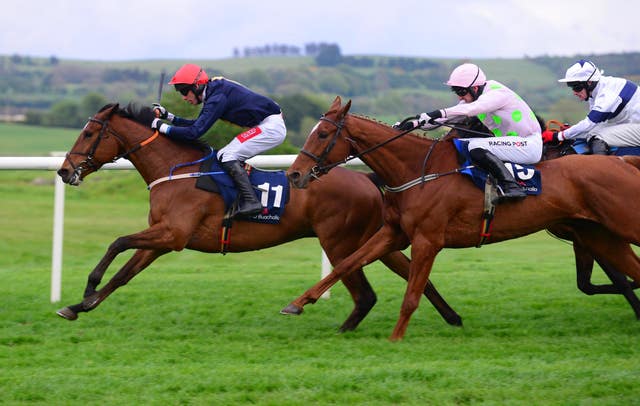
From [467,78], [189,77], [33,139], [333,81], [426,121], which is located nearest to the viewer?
[426,121]

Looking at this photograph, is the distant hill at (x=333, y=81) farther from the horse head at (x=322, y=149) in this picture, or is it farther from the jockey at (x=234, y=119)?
the horse head at (x=322, y=149)

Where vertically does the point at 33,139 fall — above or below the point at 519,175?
below

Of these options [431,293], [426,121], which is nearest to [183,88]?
[426,121]

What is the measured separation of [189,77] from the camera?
7.19 meters

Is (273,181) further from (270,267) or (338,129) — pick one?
(270,267)

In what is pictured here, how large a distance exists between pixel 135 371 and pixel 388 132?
255 cm

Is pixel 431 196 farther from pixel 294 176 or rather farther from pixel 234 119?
pixel 234 119

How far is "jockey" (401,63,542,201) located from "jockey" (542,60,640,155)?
0.47 m

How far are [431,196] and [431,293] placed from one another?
89 cm

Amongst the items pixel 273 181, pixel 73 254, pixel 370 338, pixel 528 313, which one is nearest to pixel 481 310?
pixel 528 313

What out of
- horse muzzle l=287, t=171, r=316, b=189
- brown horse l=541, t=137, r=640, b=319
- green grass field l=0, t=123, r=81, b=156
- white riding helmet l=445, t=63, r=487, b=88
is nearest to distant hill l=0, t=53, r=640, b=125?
green grass field l=0, t=123, r=81, b=156

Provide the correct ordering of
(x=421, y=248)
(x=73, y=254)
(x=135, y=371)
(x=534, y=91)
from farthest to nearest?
(x=534, y=91) → (x=73, y=254) → (x=421, y=248) → (x=135, y=371)

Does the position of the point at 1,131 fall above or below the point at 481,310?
below

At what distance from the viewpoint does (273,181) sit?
23.5 feet
